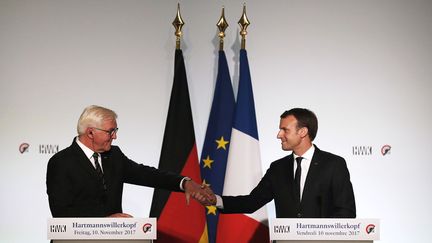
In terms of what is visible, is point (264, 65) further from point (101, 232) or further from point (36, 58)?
point (101, 232)

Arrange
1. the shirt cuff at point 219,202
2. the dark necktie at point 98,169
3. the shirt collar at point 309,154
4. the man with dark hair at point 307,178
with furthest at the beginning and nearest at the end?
the shirt cuff at point 219,202 < the shirt collar at point 309,154 < the man with dark hair at point 307,178 < the dark necktie at point 98,169

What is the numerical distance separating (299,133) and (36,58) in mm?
2349

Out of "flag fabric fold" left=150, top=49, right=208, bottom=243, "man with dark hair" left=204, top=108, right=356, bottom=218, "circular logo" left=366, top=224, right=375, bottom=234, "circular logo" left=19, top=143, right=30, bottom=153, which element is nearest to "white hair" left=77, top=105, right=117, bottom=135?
"man with dark hair" left=204, top=108, right=356, bottom=218

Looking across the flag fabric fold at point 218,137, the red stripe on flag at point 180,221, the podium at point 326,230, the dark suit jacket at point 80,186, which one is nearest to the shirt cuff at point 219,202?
the red stripe on flag at point 180,221

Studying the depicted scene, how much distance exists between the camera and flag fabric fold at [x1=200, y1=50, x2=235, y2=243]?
4.50m

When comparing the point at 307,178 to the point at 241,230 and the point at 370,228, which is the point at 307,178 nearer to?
the point at 370,228

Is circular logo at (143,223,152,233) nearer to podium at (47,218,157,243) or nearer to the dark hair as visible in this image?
podium at (47,218,157,243)

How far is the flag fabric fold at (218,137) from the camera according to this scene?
4496mm

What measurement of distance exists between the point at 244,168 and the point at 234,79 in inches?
32.9

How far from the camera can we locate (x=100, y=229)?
2666mm

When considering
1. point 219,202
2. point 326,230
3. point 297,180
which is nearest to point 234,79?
point 219,202

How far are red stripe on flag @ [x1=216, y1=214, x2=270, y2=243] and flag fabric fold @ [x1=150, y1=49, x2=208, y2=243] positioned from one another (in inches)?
7.5

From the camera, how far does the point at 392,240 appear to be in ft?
14.8

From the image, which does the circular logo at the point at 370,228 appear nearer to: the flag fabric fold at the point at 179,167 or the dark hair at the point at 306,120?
the dark hair at the point at 306,120
